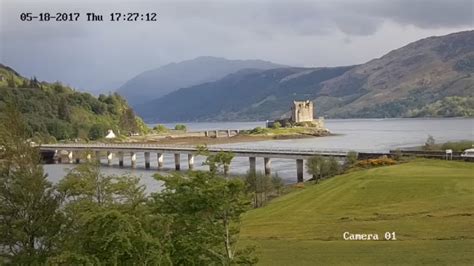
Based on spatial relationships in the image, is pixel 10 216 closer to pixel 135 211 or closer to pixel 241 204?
pixel 135 211

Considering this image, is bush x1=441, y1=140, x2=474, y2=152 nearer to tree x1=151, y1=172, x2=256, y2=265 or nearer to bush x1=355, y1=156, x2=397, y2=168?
bush x1=355, y1=156, x2=397, y2=168

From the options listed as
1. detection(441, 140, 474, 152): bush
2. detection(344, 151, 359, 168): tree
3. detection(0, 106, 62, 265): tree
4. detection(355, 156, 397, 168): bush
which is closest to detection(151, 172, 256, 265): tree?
detection(0, 106, 62, 265): tree

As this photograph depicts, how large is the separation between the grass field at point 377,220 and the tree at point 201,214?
18.6 feet

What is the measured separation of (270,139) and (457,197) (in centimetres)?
15491

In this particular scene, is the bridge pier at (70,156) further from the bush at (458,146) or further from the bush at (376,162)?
the bush at (458,146)

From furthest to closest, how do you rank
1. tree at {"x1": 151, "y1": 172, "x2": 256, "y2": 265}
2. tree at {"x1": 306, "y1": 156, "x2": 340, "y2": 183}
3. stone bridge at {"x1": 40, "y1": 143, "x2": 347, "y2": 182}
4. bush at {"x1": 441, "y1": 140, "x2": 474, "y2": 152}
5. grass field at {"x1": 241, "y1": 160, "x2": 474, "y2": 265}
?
1. stone bridge at {"x1": 40, "y1": 143, "x2": 347, "y2": 182}
2. bush at {"x1": 441, "y1": 140, "x2": 474, "y2": 152}
3. tree at {"x1": 306, "y1": 156, "x2": 340, "y2": 183}
4. grass field at {"x1": 241, "y1": 160, "x2": 474, "y2": 265}
5. tree at {"x1": 151, "y1": 172, "x2": 256, "y2": 265}

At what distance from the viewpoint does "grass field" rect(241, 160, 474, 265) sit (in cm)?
2877

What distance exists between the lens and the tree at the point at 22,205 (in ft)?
58.1

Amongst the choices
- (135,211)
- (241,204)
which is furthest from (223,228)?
(135,211)

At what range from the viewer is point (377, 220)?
3850 centimetres

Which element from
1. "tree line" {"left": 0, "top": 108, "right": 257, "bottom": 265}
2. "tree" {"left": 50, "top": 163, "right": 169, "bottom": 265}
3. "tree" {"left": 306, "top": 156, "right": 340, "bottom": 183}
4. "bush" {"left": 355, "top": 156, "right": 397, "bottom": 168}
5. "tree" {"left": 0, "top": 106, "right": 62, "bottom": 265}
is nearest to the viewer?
"tree" {"left": 50, "top": 163, "right": 169, "bottom": 265}

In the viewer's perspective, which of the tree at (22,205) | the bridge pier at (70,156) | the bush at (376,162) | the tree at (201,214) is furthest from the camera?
the bridge pier at (70,156)

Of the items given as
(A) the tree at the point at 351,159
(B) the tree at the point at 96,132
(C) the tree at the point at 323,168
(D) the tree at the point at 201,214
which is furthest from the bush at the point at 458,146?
(B) the tree at the point at 96,132

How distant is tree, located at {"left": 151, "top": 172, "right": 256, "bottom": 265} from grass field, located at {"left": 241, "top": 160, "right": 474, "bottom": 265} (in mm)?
5679
